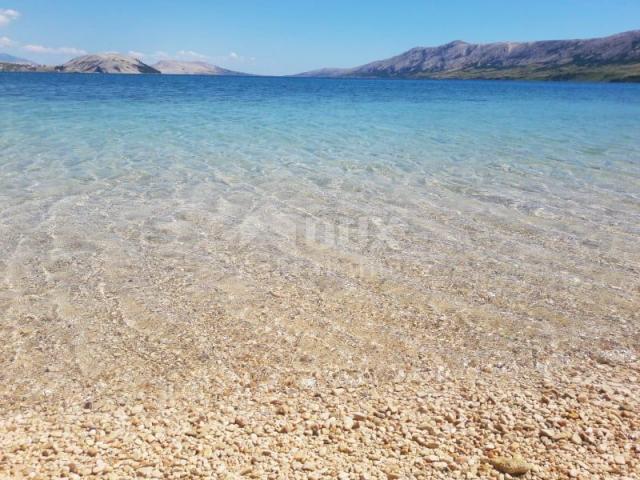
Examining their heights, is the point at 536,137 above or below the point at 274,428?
below

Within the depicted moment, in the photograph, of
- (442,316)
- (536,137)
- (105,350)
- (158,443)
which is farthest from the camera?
(536,137)

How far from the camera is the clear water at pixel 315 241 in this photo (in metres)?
6.45

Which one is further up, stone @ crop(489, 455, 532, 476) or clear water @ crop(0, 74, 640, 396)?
stone @ crop(489, 455, 532, 476)

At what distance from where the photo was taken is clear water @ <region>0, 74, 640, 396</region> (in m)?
6.45

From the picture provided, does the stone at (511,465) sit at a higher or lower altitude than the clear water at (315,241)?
higher

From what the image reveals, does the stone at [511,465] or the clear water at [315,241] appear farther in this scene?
the clear water at [315,241]

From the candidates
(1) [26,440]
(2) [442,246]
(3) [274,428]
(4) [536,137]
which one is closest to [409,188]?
(2) [442,246]

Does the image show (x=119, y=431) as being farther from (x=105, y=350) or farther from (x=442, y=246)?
(x=442, y=246)

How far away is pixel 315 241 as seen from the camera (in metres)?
9.13

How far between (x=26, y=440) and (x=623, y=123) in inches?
1426

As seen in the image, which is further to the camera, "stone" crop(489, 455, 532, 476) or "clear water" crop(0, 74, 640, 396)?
"clear water" crop(0, 74, 640, 396)

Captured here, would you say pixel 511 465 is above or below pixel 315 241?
above

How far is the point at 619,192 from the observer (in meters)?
12.8

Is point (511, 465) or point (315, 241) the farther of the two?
point (315, 241)
